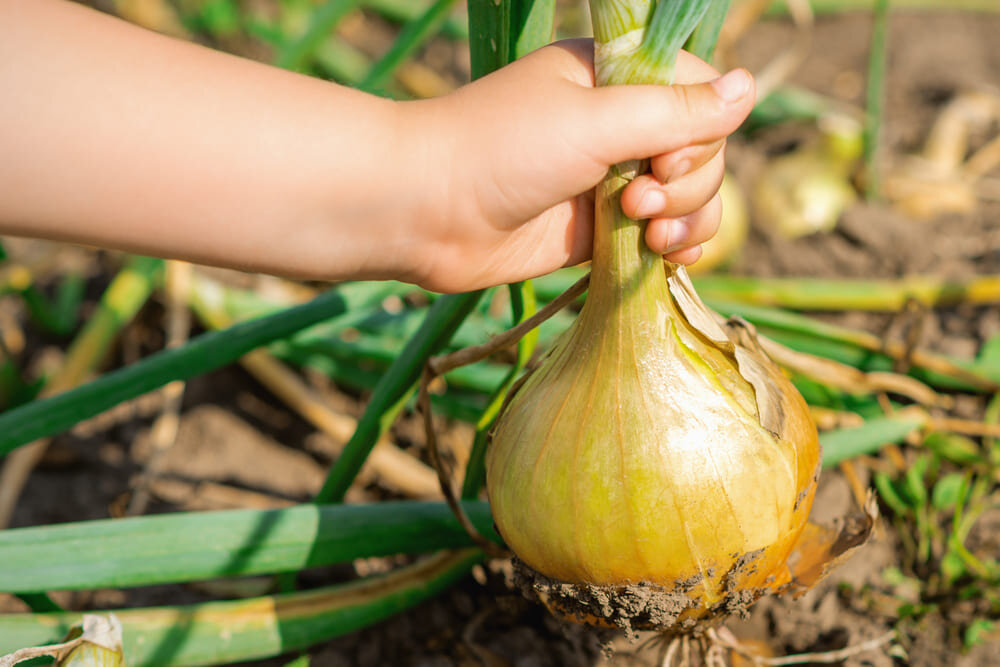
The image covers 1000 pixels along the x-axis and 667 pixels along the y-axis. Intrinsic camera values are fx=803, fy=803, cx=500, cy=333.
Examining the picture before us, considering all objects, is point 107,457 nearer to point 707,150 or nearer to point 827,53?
point 707,150

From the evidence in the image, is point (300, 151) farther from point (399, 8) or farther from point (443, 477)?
point (399, 8)

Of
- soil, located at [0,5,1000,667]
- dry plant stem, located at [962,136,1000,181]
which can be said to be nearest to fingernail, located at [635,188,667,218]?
soil, located at [0,5,1000,667]

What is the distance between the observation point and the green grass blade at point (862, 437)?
0.91 metres

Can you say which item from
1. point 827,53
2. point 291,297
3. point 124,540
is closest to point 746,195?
point 827,53

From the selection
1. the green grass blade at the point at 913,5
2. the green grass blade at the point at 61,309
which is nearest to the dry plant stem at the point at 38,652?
the green grass blade at the point at 61,309

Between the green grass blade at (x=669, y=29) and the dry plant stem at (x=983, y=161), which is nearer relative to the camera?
the green grass blade at (x=669, y=29)

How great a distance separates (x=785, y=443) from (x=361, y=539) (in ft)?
1.42

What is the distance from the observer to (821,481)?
3.67ft

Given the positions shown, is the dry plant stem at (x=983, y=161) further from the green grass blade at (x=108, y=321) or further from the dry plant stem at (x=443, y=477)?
the green grass blade at (x=108, y=321)

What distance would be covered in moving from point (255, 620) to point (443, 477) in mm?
248

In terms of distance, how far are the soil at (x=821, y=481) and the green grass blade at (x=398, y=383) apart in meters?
0.20

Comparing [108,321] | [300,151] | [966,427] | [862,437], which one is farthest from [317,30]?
[966,427]

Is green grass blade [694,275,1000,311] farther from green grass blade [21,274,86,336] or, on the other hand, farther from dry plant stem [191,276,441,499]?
green grass blade [21,274,86,336]

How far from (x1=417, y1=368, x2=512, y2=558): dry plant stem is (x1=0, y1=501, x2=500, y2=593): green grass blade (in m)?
0.04
